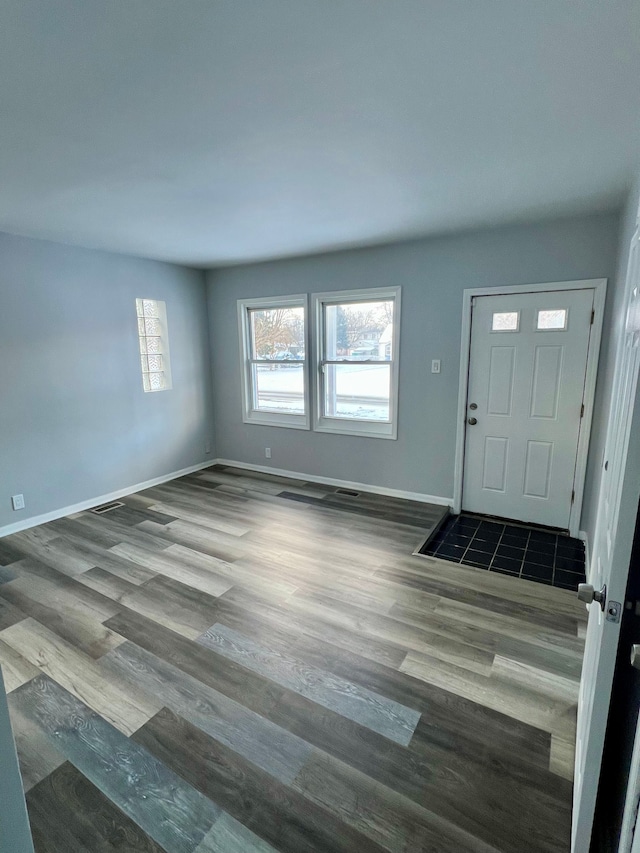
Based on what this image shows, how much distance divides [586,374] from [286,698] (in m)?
3.13

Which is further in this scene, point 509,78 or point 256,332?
point 256,332

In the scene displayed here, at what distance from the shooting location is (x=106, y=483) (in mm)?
4309

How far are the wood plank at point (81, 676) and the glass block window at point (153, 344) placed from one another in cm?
288

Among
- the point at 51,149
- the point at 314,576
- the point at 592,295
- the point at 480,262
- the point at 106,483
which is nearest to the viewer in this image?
the point at 51,149

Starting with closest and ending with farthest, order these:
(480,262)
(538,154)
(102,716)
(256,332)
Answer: (102,716) → (538,154) → (480,262) → (256,332)

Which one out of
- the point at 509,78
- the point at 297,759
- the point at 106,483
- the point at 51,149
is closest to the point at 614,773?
the point at 297,759

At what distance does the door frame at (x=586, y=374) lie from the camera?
10.3 ft

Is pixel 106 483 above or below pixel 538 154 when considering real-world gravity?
below

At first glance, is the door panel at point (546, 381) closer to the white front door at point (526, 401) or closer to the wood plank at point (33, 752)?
the white front door at point (526, 401)

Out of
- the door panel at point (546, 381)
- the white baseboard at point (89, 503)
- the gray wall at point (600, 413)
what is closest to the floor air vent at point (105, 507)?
the white baseboard at point (89, 503)

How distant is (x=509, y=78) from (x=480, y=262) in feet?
7.19

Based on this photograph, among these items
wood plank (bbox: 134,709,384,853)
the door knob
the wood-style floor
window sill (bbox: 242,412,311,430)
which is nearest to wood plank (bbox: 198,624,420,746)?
the wood-style floor

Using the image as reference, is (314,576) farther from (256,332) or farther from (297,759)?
(256,332)

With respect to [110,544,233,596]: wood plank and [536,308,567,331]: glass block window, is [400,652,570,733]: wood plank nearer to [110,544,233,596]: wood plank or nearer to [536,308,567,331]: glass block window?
[110,544,233,596]: wood plank
